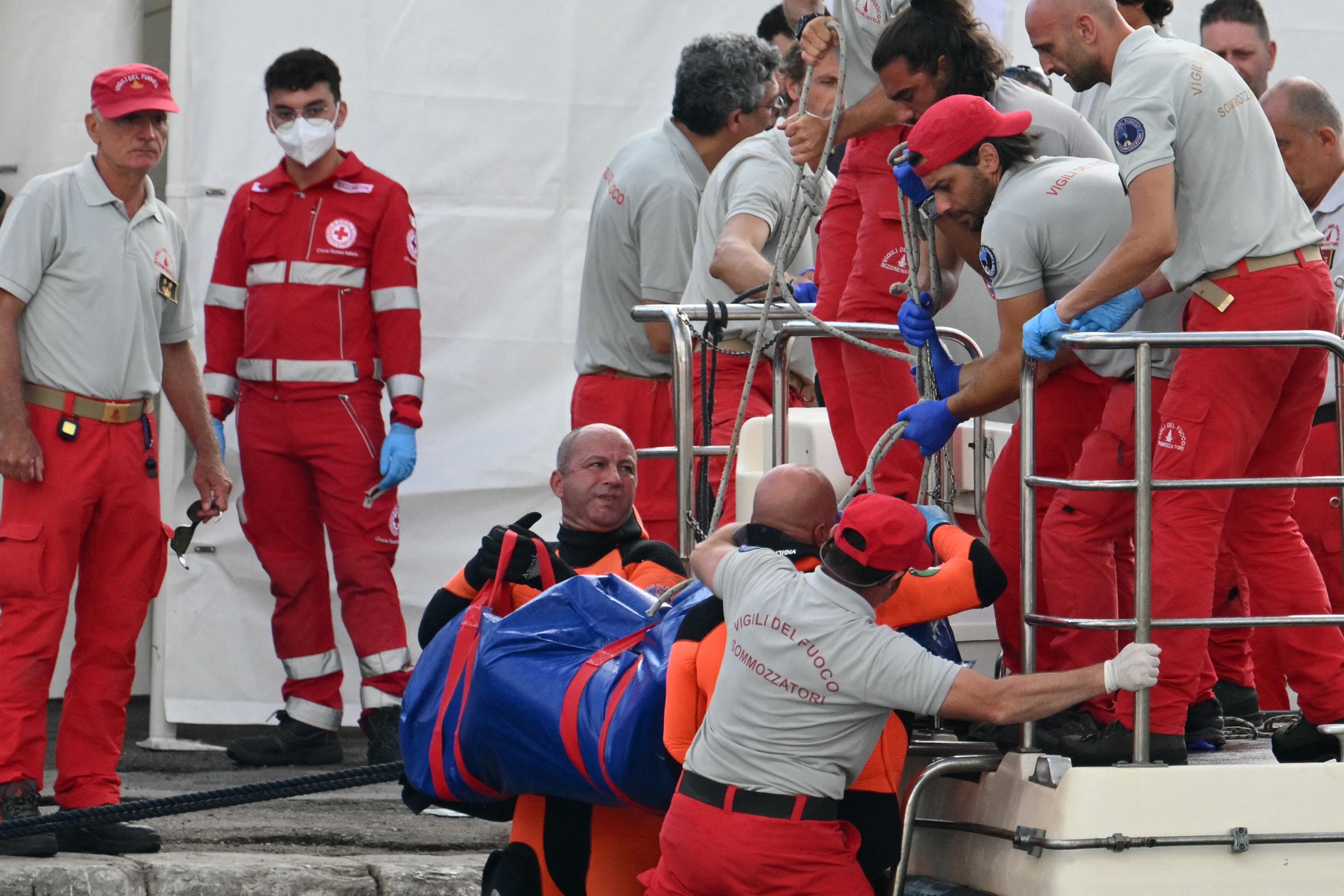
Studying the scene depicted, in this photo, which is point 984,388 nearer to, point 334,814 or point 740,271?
point 740,271

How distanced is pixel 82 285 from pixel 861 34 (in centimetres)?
242

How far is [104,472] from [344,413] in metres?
1.42

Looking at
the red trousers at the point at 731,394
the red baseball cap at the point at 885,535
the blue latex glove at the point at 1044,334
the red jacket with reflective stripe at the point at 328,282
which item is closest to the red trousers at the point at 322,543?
the red jacket with reflective stripe at the point at 328,282

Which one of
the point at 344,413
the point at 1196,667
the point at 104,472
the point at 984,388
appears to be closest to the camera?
the point at 1196,667

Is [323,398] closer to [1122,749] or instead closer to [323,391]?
[323,391]

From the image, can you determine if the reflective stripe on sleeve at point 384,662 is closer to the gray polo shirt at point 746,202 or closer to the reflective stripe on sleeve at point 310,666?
the reflective stripe on sleeve at point 310,666

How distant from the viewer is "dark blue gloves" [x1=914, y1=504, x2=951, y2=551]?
4195 millimetres

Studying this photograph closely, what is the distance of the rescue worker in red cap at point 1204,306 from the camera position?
394cm

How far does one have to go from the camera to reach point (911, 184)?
14.3ft

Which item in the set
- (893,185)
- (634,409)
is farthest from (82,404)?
(893,185)

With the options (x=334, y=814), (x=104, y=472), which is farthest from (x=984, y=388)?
(x=334, y=814)

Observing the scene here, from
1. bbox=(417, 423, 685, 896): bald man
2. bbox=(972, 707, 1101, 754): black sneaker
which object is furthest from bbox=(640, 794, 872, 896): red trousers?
bbox=(417, 423, 685, 896): bald man

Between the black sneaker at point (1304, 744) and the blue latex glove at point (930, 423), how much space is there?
3.20 ft

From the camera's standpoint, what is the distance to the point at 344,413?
22.6ft
